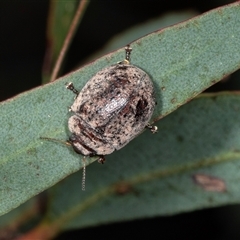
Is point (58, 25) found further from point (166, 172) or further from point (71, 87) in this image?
point (166, 172)

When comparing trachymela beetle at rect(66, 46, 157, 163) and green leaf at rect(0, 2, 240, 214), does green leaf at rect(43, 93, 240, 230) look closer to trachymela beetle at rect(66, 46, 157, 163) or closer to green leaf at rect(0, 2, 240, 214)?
trachymela beetle at rect(66, 46, 157, 163)

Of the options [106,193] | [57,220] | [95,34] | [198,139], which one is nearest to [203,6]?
[95,34]

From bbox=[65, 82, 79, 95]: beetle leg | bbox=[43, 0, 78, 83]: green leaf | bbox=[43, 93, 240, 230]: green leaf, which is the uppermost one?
bbox=[43, 0, 78, 83]: green leaf

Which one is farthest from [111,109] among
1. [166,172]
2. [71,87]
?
[166,172]

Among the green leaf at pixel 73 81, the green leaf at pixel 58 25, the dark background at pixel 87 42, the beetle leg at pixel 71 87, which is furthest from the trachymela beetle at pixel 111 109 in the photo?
the dark background at pixel 87 42

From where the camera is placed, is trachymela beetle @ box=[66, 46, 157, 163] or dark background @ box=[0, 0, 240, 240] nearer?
trachymela beetle @ box=[66, 46, 157, 163]

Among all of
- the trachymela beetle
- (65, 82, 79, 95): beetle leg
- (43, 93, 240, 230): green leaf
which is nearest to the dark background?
(43, 93, 240, 230): green leaf

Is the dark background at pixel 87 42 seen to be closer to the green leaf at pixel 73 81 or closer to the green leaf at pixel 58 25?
the green leaf at pixel 58 25
